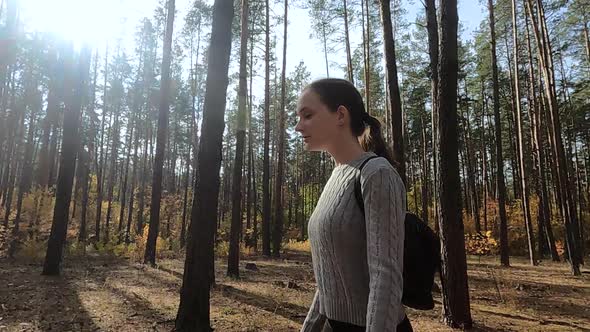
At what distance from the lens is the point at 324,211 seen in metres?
1.29

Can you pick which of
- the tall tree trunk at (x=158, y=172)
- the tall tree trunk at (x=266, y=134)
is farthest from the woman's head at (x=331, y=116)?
the tall tree trunk at (x=266, y=134)

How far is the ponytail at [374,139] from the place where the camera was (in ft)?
4.57

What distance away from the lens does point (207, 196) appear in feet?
17.8

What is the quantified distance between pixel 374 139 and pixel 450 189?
521 centimetres

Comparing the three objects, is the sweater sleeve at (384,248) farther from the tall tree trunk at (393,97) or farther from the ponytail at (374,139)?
the tall tree trunk at (393,97)

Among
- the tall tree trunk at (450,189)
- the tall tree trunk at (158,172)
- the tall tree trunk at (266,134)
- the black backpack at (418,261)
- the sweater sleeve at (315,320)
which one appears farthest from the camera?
the tall tree trunk at (266,134)

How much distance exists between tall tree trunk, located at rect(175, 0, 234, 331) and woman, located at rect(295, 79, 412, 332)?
13.6 feet

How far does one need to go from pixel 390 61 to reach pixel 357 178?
27.3 feet

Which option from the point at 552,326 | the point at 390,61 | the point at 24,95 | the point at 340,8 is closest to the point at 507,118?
the point at 340,8

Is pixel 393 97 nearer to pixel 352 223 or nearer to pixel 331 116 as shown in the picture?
pixel 331 116

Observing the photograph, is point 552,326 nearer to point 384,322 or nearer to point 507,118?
point 384,322

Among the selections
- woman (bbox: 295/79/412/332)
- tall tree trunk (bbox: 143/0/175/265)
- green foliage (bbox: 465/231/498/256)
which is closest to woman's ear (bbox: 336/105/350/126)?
woman (bbox: 295/79/412/332)

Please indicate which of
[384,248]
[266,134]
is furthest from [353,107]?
[266,134]

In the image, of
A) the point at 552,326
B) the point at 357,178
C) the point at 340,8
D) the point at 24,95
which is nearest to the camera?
the point at 357,178
